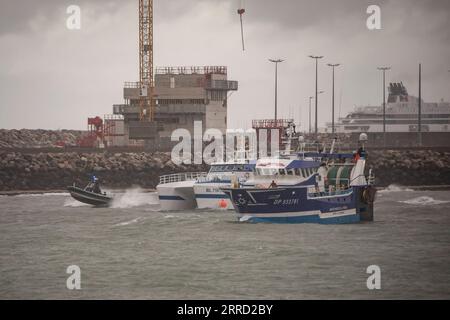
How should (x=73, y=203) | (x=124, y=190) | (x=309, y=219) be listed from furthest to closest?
(x=124, y=190)
(x=73, y=203)
(x=309, y=219)

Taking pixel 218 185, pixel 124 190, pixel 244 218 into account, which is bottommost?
pixel 124 190

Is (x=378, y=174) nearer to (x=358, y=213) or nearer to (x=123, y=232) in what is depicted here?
(x=358, y=213)

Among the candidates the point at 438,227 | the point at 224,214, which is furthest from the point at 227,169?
the point at 438,227

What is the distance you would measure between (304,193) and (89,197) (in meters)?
22.6

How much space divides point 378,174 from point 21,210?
44.2 metres

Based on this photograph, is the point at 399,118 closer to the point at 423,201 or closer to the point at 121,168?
the point at 121,168

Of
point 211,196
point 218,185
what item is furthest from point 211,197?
point 218,185

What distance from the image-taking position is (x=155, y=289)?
34469 mm

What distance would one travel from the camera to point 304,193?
51.3m

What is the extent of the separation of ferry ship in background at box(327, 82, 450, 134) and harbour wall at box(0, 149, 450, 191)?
72.1m

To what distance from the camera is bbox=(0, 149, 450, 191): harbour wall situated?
88500 mm

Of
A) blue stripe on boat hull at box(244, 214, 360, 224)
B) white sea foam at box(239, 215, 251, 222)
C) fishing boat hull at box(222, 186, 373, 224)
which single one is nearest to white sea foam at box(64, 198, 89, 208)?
white sea foam at box(239, 215, 251, 222)

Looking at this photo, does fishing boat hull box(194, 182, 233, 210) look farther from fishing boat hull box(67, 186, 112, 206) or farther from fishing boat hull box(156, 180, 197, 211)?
fishing boat hull box(67, 186, 112, 206)

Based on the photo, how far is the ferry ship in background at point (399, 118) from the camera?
17625 cm
